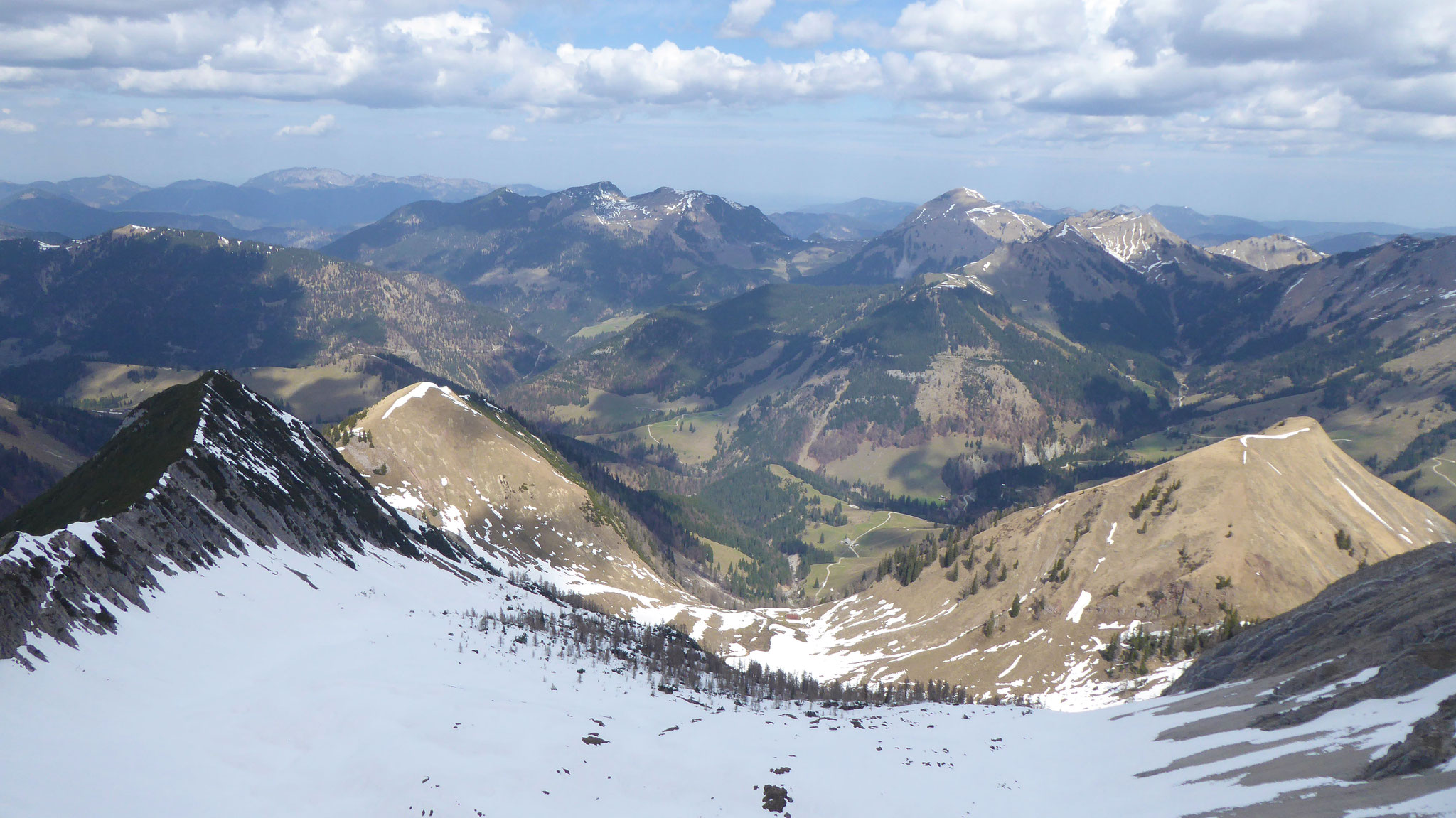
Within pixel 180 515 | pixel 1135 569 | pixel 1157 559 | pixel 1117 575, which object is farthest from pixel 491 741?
pixel 1157 559

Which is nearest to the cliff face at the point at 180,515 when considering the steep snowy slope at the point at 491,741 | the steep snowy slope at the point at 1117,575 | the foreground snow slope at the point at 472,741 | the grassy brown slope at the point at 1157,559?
the foreground snow slope at the point at 472,741

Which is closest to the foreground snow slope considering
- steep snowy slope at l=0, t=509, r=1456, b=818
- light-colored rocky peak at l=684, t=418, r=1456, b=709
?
steep snowy slope at l=0, t=509, r=1456, b=818

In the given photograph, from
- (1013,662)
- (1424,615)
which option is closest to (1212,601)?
(1013,662)

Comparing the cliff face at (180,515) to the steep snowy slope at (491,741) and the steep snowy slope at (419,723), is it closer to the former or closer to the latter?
the steep snowy slope at (419,723)

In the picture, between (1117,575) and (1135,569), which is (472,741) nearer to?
(1117,575)

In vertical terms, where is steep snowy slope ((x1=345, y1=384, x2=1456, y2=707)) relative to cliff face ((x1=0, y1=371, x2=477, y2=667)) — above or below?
below

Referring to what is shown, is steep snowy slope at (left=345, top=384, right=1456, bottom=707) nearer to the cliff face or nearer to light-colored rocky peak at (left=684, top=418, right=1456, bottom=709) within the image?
light-colored rocky peak at (left=684, top=418, right=1456, bottom=709)
